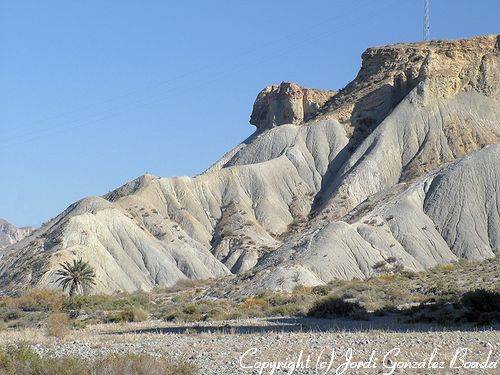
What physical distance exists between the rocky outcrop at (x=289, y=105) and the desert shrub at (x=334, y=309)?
92.2 metres

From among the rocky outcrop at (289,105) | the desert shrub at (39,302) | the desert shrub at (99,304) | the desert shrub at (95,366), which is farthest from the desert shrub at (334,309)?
the rocky outcrop at (289,105)

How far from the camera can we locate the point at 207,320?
36531 mm

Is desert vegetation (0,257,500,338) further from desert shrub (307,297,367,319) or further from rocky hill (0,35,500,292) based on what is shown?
rocky hill (0,35,500,292)

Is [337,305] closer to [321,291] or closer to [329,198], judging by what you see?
[321,291]

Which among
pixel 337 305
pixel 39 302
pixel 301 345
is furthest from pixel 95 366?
pixel 39 302

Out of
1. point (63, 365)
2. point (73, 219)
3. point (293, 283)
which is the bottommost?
point (293, 283)

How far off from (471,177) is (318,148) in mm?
35428

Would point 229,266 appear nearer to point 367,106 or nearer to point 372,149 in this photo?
point 372,149

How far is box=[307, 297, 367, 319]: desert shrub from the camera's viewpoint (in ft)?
113

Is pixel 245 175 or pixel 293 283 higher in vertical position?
pixel 245 175

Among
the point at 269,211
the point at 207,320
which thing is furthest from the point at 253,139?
the point at 207,320

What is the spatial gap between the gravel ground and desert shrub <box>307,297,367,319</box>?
8.27ft

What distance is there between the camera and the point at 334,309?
3481 centimetres

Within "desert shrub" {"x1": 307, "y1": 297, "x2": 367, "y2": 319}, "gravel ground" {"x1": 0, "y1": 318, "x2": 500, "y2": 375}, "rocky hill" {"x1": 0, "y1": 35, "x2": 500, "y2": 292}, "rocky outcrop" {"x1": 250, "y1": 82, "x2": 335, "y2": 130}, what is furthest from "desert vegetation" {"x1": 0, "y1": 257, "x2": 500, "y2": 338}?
"rocky outcrop" {"x1": 250, "y1": 82, "x2": 335, "y2": 130}
